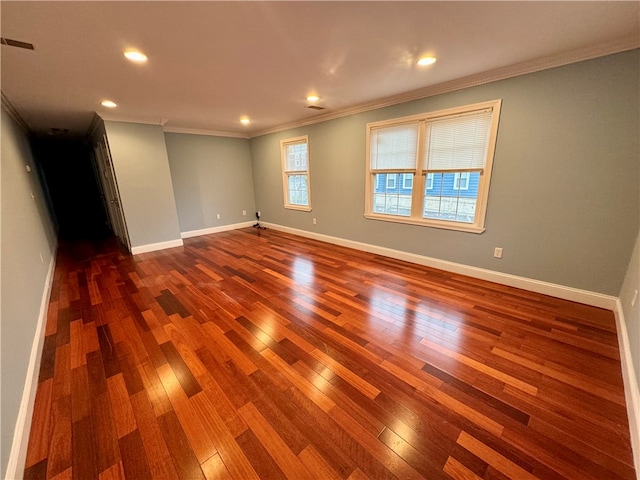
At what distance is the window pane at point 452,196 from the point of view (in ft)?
10.2

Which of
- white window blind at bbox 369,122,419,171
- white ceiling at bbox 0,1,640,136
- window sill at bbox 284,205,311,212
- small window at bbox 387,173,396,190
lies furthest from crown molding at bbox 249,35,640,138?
window sill at bbox 284,205,311,212

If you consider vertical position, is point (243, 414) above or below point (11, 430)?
below

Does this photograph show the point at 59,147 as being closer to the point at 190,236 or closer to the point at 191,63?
the point at 190,236

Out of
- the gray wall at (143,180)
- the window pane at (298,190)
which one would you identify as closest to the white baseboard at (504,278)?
the window pane at (298,190)

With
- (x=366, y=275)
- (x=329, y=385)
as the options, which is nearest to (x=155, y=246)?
(x=366, y=275)

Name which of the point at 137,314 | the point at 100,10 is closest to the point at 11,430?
the point at 137,314

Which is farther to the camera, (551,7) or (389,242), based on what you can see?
(389,242)

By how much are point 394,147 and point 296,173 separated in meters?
2.36

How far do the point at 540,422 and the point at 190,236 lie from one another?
244 inches

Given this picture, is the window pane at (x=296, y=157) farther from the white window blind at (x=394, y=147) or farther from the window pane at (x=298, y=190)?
the white window blind at (x=394, y=147)

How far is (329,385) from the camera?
1633mm

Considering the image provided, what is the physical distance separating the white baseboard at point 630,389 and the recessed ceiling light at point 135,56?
13.3 feet

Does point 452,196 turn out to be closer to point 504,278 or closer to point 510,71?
point 504,278

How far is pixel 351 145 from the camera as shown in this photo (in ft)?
13.8
